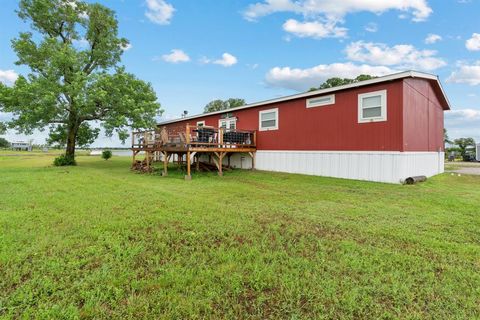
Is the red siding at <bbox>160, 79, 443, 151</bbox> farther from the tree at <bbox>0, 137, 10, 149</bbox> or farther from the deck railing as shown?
the tree at <bbox>0, 137, 10, 149</bbox>

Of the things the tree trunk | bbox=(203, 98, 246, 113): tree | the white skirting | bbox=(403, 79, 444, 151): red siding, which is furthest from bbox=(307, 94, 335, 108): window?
bbox=(203, 98, 246, 113): tree

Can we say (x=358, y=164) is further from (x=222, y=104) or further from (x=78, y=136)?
(x=222, y=104)

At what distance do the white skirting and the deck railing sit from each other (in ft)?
4.54

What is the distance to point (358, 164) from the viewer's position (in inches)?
372

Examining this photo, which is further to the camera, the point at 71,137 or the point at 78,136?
the point at 78,136

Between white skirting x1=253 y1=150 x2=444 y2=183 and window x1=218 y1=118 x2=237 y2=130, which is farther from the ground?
window x1=218 y1=118 x2=237 y2=130

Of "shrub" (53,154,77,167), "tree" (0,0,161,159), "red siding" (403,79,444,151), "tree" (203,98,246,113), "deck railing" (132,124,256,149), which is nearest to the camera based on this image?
"red siding" (403,79,444,151)

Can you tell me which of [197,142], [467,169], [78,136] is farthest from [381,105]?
[78,136]

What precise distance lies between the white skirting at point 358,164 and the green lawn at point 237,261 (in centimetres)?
360

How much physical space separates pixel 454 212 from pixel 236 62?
18.2 meters

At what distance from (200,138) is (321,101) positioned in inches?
214

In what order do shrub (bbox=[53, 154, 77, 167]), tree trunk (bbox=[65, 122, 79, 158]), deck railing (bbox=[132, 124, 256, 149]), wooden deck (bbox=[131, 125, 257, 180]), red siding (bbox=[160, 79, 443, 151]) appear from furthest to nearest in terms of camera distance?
tree trunk (bbox=[65, 122, 79, 158]) → shrub (bbox=[53, 154, 77, 167]) → deck railing (bbox=[132, 124, 256, 149]) → wooden deck (bbox=[131, 125, 257, 180]) → red siding (bbox=[160, 79, 443, 151])

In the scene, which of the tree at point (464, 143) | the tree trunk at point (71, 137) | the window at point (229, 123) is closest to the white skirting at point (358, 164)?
the window at point (229, 123)

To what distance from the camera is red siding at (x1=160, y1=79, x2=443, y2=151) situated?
8.60 m
